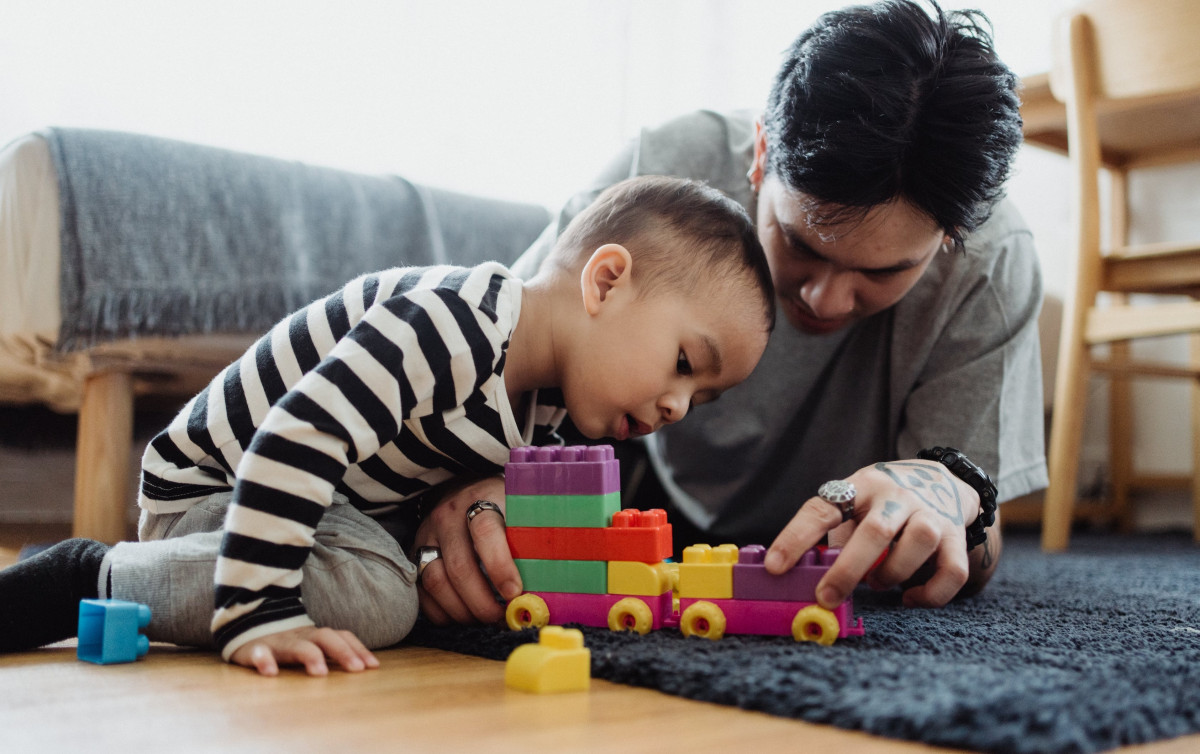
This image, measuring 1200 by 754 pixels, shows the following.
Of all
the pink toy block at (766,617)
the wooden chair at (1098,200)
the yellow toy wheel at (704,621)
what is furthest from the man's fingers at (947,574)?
the wooden chair at (1098,200)

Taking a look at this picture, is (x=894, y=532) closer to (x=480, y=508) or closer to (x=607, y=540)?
(x=607, y=540)

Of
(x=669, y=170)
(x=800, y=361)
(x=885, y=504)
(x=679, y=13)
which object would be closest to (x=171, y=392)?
(x=669, y=170)

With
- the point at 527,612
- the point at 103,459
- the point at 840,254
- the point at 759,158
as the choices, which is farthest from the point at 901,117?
the point at 103,459

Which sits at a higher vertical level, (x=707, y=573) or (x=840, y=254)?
(x=840, y=254)

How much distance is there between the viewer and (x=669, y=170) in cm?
134

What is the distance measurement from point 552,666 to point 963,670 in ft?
0.91

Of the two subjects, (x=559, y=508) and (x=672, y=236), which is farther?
(x=672, y=236)

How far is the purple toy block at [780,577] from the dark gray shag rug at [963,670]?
0.04 meters

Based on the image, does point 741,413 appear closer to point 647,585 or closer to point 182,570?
point 647,585

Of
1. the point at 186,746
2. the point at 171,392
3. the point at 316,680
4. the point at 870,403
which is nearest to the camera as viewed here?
the point at 186,746

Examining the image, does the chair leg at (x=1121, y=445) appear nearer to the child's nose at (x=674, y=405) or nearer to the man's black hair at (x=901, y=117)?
the man's black hair at (x=901, y=117)

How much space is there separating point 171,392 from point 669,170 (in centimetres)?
106

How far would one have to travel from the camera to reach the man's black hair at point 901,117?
89 cm

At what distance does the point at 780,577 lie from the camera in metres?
0.74
